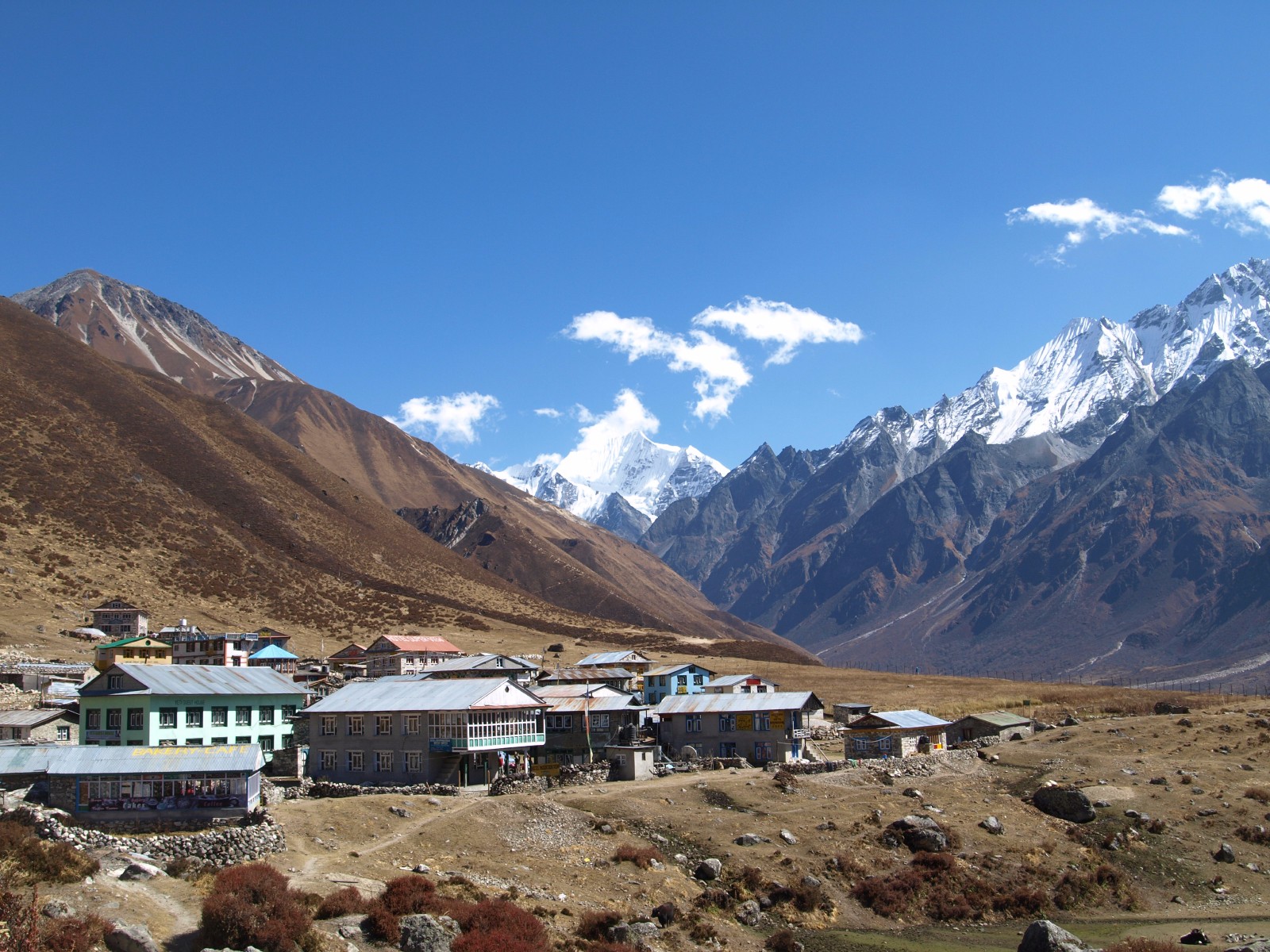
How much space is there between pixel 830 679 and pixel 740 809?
315 ft

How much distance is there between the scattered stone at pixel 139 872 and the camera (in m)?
36.8

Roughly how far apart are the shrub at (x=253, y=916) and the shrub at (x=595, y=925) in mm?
9306

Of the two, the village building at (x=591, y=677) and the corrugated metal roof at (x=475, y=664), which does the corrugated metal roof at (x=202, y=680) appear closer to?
the corrugated metal roof at (x=475, y=664)

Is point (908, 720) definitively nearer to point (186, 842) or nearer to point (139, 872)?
point (186, 842)

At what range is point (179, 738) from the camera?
63.5m

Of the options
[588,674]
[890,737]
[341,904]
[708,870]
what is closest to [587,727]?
[890,737]

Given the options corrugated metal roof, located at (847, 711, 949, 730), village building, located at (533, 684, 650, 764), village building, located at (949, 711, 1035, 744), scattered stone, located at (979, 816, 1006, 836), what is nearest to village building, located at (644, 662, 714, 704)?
village building, located at (949, 711, 1035, 744)

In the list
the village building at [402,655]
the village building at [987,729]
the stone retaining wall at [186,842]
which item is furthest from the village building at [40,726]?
the village building at [987,729]

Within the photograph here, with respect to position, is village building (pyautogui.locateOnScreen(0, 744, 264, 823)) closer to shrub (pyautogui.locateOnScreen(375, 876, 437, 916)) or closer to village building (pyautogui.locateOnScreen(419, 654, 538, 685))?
shrub (pyautogui.locateOnScreen(375, 876, 437, 916))

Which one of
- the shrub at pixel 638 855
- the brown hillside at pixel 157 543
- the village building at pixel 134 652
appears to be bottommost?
the shrub at pixel 638 855

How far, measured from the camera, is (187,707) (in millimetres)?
64188

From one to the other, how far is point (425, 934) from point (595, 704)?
131 ft

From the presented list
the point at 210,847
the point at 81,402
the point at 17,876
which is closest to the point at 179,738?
the point at 210,847

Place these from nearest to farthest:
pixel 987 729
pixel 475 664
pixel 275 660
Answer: pixel 987 729, pixel 475 664, pixel 275 660
